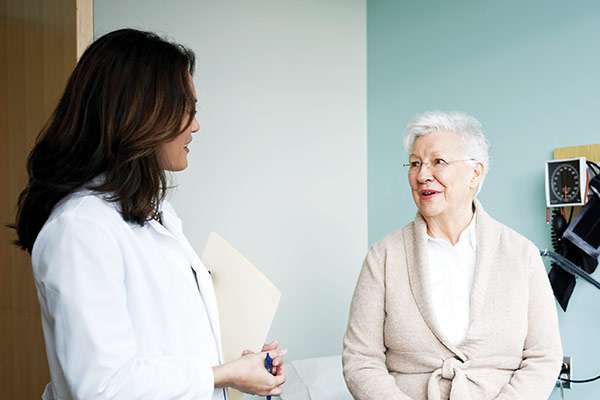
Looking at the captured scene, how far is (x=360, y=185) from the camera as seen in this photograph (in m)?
3.00

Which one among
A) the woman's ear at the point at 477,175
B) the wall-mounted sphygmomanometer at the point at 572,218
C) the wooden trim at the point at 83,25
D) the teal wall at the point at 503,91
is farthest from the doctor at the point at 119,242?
the teal wall at the point at 503,91

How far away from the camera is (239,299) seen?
4.15 feet

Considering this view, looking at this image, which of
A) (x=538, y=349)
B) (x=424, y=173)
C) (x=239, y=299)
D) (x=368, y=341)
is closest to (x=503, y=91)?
(x=424, y=173)

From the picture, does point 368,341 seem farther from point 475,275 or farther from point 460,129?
point 460,129

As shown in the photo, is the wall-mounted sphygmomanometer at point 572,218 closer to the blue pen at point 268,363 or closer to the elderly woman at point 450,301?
the elderly woman at point 450,301

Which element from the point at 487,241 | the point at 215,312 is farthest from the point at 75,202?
the point at 487,241

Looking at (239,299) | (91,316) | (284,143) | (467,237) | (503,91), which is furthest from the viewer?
(284,143)

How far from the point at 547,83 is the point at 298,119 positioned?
113 cm

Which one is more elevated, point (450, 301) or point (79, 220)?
point (79, 220)

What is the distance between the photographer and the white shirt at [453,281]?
5.40 feet

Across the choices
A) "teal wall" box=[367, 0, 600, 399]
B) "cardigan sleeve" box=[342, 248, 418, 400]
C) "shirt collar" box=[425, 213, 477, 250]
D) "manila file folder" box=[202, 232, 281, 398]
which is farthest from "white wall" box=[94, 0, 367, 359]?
"manila file folder" box=[202, 232, 281, 398]

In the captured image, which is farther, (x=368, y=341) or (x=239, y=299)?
(x=368, y=341)

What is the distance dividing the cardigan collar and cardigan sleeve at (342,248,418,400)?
0.34 ft

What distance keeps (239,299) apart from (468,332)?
693 millimetres
